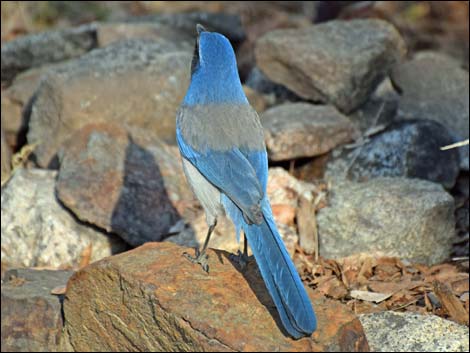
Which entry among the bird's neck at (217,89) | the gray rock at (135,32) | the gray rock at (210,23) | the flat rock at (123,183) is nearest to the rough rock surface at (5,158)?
the flat rock at (123,183)

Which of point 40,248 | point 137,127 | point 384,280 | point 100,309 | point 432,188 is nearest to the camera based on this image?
point 100,309

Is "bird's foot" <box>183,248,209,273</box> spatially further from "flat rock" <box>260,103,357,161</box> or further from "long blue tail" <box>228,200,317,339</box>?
"flat rock" <box>260,103,357,161</box>

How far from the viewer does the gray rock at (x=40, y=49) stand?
8.59m

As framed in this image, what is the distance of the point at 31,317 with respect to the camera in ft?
15.0

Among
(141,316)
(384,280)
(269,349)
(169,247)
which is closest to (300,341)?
(269,349)

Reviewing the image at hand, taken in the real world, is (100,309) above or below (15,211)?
above

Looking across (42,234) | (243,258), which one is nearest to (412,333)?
(243,258)

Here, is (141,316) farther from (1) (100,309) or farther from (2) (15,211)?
(2) (15,211)

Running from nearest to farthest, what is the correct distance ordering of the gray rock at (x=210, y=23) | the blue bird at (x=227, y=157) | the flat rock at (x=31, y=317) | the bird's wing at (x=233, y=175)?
the blue bird at (x=227, y=157) → the bird's wing at (x=233, y=175) → the flat rock at (x=31, y=317) → the gray rock at (x=210, y=23)

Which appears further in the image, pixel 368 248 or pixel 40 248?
pixel 40 248

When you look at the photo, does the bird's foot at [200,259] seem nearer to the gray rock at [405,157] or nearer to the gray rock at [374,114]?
the gray rock at [405,157]

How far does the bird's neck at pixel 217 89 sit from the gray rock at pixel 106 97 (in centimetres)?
268

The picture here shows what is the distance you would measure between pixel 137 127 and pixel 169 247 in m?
2.49

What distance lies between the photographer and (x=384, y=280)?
5.03 metres
